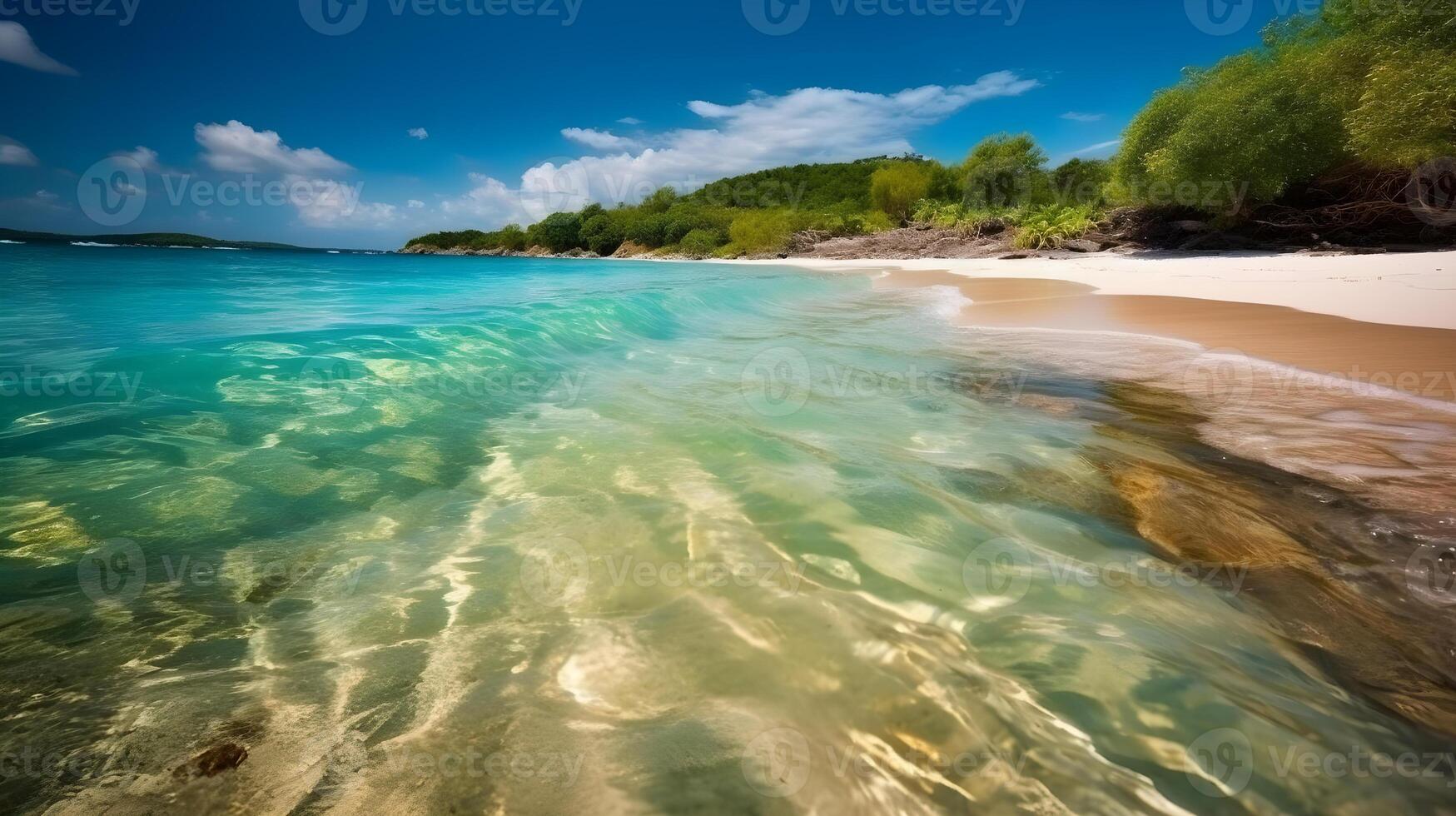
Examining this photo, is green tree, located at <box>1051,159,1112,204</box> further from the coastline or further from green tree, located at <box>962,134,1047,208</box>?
the coastline

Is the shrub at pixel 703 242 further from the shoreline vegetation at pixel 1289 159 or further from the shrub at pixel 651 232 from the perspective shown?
the shoreline vegetation at pixel 1289 159

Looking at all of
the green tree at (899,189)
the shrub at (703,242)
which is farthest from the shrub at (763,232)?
the green tree at (899,189)

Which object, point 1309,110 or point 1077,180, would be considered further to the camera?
point 1077,180

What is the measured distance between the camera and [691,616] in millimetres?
1904

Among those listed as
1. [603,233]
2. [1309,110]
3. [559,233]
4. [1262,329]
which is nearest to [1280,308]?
[1262,329]

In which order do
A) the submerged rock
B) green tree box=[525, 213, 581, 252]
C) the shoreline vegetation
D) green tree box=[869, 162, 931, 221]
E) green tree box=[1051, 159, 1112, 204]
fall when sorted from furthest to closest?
green tree box=[525, 213, 581, 252] → green tree box=[869, 162, 931, 221] → green tree box=[1051, 159, 1112, 204] → the shoreline vegetation → the submerged rock

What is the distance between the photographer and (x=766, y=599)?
1.97 meters

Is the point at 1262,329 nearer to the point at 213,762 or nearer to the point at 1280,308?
the point at 1280,308

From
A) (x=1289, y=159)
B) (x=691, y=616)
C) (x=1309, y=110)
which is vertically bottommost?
(x=691, y=616)

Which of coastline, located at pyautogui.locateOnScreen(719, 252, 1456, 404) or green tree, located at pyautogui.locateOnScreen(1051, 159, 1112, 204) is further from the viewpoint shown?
green tree, located at pyautogui.locateOnScreen(1051, 159, 1112, 204)

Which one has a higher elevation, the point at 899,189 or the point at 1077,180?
the point at 899,189

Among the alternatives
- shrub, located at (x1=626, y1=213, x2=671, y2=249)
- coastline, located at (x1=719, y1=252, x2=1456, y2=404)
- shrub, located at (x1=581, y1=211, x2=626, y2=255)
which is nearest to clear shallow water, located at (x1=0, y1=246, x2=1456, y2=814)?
coastline, located at (x1=719, y1=252, x2=1456, y2=404)

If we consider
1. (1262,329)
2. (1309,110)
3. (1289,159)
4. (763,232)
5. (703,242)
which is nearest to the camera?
(1262,329)

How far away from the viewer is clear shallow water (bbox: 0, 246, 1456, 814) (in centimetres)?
129
